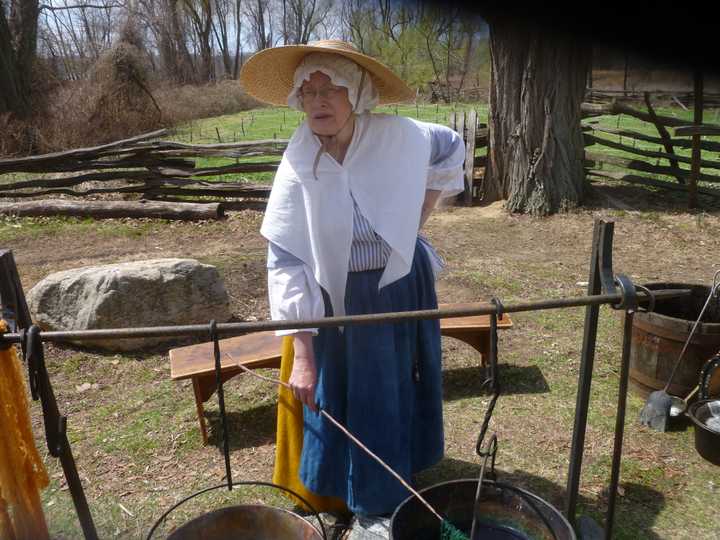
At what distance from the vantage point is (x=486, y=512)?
5.73 ft

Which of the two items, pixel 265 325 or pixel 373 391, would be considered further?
pixel 373 391

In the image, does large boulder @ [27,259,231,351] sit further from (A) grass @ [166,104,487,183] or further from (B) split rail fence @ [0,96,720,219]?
(A) grass @ [166,104,487,183]

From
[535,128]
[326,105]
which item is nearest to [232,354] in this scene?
[326,105]

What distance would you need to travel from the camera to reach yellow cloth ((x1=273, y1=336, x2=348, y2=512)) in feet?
7.42

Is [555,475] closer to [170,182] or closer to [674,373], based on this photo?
[674,373]

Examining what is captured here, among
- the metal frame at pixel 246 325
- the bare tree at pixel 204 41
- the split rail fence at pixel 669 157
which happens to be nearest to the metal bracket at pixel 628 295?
the metal frame at pixel 246 325

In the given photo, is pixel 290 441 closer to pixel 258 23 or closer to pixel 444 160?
pixel 444 160

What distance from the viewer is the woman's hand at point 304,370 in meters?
1.98

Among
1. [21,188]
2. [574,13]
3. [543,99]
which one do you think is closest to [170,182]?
[21,188]

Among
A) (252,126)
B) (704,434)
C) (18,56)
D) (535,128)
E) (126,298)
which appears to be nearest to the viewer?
(704,434)

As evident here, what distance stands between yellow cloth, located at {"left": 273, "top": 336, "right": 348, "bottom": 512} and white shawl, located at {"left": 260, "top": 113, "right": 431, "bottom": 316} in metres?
0.36

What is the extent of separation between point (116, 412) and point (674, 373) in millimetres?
3093

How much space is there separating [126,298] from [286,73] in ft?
8.64

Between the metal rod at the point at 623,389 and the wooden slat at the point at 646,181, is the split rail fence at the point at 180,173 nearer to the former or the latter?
the wooden slat at the point at 646,181
